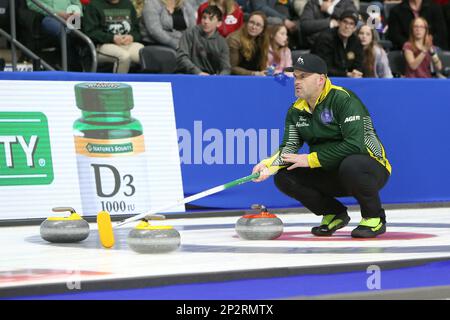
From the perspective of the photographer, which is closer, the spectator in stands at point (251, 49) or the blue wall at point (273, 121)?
the blue wall at point (273, 121)

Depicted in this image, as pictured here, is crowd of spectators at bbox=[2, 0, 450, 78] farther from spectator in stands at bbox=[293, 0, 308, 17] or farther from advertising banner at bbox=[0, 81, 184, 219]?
advertising banner at bbox=[0, 81, 184, 219]

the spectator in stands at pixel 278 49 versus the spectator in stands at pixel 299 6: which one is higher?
the spectator in stands at pixel 299 6

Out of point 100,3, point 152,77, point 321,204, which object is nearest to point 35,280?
point 321,204

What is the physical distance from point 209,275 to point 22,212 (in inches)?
150

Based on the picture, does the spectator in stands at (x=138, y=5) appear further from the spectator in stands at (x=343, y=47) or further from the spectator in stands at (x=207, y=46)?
the spectator in stands at (x=343, y=47)

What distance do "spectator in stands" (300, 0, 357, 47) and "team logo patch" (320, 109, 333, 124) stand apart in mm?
6348

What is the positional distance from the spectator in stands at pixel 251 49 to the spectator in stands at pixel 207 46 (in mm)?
344

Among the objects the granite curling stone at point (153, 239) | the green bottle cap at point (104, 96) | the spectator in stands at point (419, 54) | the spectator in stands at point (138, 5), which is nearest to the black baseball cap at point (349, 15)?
the spectator in stands at point (419, 54)

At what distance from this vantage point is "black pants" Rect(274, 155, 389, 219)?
781 cm

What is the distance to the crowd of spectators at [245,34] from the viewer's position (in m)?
12.3

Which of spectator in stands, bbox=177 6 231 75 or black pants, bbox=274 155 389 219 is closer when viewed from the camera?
black pants, bbox=274 155 389 219

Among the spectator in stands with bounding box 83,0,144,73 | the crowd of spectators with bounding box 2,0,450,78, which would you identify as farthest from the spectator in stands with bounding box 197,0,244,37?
the spectator in stands with bounding box 83,0,144,73

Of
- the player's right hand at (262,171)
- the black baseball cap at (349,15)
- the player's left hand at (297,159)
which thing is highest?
the black baseball cap at (349,15)

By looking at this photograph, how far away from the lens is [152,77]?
10.1 meters
